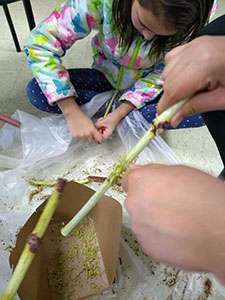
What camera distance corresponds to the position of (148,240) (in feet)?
→ 0.99

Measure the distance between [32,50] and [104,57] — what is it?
0.20 m

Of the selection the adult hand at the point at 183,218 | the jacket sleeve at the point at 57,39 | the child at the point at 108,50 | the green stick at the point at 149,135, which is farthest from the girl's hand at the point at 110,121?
the adult hand at the point at 183,218

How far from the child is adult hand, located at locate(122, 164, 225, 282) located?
0.37m

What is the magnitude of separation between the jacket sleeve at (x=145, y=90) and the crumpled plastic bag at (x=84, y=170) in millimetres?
36

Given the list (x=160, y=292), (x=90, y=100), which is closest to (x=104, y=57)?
(x=90, y=100)

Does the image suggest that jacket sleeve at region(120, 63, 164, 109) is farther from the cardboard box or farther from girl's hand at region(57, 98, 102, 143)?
the cardboard box

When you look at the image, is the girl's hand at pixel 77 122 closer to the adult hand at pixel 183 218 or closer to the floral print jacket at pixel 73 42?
the floral print jacket at pixel 73 42

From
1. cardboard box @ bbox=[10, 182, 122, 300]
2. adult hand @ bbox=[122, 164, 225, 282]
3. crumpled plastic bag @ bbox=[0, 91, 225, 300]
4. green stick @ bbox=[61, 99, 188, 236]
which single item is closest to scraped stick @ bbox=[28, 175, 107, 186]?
crumpled plastic bag @ bbox=[0, 91, 225, 300]

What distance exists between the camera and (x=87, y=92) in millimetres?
835

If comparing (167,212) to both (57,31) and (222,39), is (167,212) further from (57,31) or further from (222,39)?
(57,31)

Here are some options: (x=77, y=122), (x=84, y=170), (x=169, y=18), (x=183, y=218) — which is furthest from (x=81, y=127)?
(x=183, y=218)

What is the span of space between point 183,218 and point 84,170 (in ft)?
1.77

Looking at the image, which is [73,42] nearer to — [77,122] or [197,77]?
[77,122]

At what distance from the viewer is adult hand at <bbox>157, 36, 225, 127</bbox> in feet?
1.23
